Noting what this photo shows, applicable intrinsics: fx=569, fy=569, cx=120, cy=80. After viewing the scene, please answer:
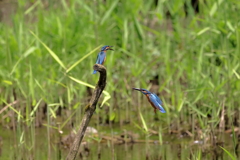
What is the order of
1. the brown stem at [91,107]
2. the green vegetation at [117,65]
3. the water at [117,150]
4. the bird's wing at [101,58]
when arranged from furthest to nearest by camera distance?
the green vegetation at [117,65], the water at [117,150], the bird's wing at [101,58], the brown stem at [91,107]

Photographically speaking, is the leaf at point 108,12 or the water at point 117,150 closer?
the water at point 117,150

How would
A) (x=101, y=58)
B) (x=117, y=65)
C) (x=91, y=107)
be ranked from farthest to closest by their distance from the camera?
1. (x=117, y=65)
2. (x=101, y=58)
3. (x=91, y=107)

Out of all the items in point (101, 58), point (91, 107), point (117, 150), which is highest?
point (101, 58)

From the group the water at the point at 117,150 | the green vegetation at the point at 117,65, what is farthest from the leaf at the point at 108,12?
the water at the point at 117,150

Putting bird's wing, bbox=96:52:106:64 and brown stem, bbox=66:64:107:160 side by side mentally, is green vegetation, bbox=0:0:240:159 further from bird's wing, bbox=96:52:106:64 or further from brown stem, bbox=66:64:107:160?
brown stem, bbox=66:64:107:160

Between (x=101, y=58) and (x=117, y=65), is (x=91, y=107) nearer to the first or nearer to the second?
(x=101, y=58)

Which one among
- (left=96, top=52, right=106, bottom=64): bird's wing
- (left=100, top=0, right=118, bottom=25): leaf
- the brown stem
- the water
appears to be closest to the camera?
the brown stem

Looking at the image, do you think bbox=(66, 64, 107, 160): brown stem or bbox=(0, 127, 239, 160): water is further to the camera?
bbox=(0, 127, 239, 160): water

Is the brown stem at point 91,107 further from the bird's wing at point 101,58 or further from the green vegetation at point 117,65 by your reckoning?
the green vegetation at point 117,65

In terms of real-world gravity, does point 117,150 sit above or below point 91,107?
below

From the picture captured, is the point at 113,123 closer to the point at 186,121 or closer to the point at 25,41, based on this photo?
the point at 186,121

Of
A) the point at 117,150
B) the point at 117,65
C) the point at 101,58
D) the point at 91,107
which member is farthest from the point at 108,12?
the point at 91,107

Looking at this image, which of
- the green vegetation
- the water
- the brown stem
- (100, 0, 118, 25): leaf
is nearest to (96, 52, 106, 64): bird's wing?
the brown stem

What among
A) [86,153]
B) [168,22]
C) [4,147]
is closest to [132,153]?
[86,153]
